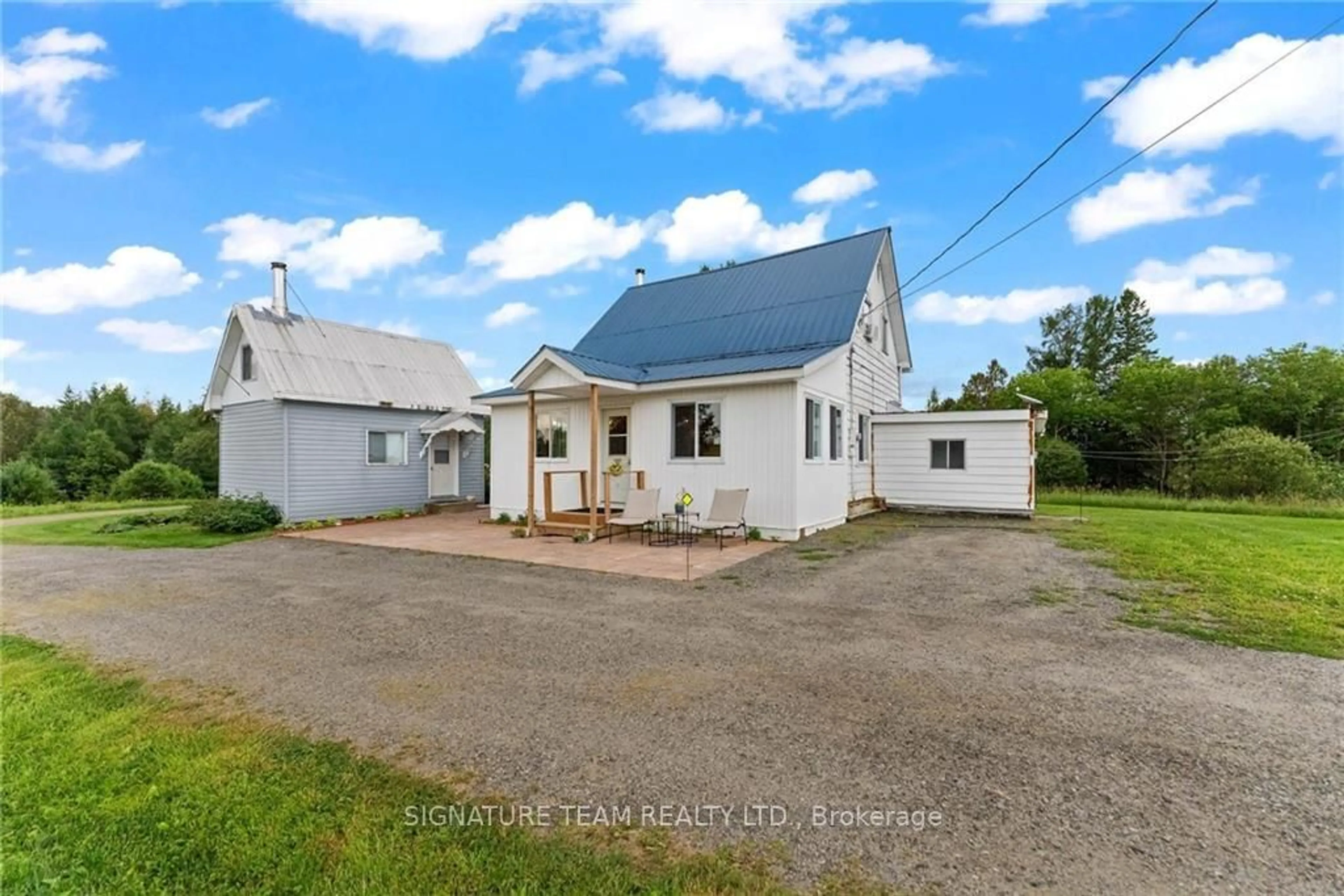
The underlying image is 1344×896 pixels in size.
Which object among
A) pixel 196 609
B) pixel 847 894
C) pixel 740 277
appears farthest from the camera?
pixel 740 277

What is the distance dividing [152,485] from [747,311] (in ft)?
93.6

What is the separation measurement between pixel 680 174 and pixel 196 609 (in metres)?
17.2

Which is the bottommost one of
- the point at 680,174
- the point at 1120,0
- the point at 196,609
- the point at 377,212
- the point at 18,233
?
the point at 196,609

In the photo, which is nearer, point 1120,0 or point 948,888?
point 948,888

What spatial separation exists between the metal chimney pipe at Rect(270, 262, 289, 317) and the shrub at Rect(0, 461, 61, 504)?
764 inches

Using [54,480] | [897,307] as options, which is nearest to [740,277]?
[897,307]

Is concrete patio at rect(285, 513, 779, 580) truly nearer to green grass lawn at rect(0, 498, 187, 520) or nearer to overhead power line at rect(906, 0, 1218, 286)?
overhead power line at rect(906, 0, 1218, 286)

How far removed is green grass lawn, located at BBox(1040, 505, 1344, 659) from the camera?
199 inches

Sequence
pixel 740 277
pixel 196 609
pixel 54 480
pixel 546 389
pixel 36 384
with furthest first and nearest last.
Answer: pixel 36 384 < pixel 54 480 < pixel 740 277 < pixel 546 389 < pixel 196 609

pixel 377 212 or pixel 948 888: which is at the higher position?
pixel 377 212

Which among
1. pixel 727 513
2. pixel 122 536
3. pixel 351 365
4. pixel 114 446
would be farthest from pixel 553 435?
pixel 114 446

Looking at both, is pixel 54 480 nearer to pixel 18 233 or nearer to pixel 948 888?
pixel 18 233

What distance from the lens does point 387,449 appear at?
53.2 feet

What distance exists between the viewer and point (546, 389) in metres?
11.4
